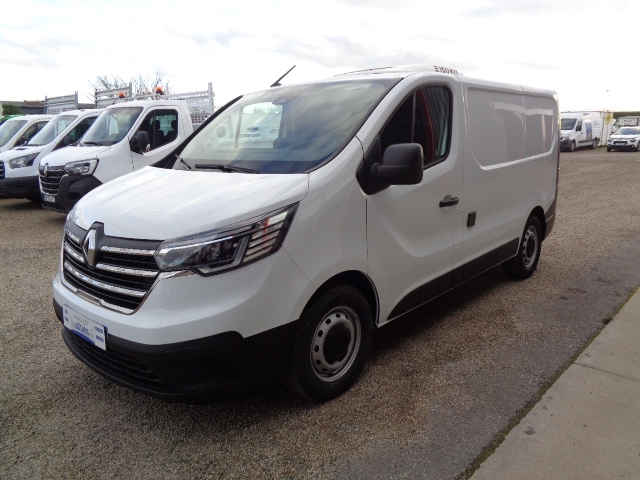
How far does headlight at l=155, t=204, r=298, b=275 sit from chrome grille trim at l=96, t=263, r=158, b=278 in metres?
0.08

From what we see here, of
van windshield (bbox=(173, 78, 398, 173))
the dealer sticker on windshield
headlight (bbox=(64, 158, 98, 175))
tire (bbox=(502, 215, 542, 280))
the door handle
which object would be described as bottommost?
tire (bbox=(502, 215, 542, 280))

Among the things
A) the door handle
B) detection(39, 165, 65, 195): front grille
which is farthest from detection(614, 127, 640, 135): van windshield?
the door handle

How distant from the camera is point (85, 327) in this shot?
112 inches

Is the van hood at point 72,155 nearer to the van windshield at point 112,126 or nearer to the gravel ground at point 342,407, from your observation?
the van windshield at point 112,126

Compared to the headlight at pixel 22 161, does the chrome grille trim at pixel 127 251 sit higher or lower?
lower

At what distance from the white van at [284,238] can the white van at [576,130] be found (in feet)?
97.1

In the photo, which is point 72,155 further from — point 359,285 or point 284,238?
point 284,238

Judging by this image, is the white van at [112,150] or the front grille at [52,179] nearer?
the white van at [112,150]

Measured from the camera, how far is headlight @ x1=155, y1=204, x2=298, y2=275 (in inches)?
98.9

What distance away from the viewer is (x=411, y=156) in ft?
9.70

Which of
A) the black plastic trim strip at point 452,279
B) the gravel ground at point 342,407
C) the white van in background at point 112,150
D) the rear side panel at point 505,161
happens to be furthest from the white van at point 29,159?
the black plastic trim strip at point 452,279

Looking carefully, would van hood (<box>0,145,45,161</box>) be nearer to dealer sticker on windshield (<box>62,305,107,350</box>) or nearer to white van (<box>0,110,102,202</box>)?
white van (<box>0,110,102,202</box>)

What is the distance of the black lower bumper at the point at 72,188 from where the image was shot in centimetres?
815

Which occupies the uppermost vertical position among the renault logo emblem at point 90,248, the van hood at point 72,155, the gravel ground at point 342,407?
the van hood at point 72,155
